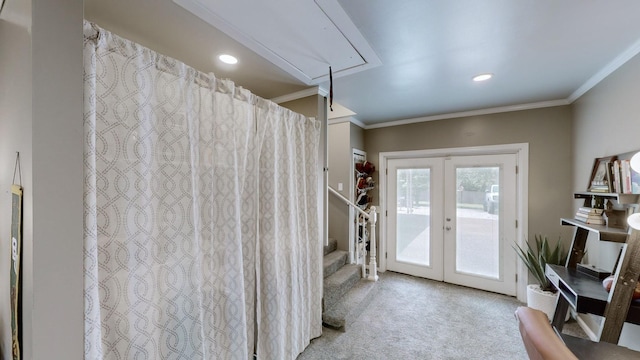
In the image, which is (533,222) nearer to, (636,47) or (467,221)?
(467,221)

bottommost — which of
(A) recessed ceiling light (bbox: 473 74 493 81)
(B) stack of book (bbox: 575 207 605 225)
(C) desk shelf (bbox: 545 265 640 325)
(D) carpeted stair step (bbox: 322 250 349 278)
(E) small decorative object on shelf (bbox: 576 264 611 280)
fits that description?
(D) carpeted stair step (bbox: 322 250 349 278)

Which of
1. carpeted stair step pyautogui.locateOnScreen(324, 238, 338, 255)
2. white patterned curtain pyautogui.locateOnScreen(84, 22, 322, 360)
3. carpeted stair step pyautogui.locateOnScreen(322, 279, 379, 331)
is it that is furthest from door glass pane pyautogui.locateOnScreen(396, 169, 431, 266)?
white patterned curtain pyautogui.locateOnScreen(84, 22, 322, 360)

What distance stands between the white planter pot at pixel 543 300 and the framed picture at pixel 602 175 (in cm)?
108

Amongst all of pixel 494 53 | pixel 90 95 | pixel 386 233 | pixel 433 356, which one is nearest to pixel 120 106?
pixel 90 95

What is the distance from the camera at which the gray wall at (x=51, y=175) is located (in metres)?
0.74

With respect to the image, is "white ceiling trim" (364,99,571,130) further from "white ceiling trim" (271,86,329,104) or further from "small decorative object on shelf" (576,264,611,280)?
"small decorative object on shelf" (576,264,611,280)

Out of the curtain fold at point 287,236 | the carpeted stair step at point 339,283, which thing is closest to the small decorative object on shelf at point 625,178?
the curtain fold at point 287,236

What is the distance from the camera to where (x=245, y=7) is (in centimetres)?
124

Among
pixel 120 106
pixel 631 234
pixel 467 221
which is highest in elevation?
pixel 120 106

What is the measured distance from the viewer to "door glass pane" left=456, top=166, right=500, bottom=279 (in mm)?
3064

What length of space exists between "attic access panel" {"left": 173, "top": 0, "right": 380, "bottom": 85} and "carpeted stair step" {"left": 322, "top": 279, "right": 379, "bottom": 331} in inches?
90.1

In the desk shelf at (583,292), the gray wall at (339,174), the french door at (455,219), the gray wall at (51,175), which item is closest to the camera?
the gray wall at (51,175)

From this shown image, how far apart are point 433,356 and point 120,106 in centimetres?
272

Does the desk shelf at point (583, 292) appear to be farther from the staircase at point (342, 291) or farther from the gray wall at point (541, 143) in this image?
the staircase at point (342, 291)
